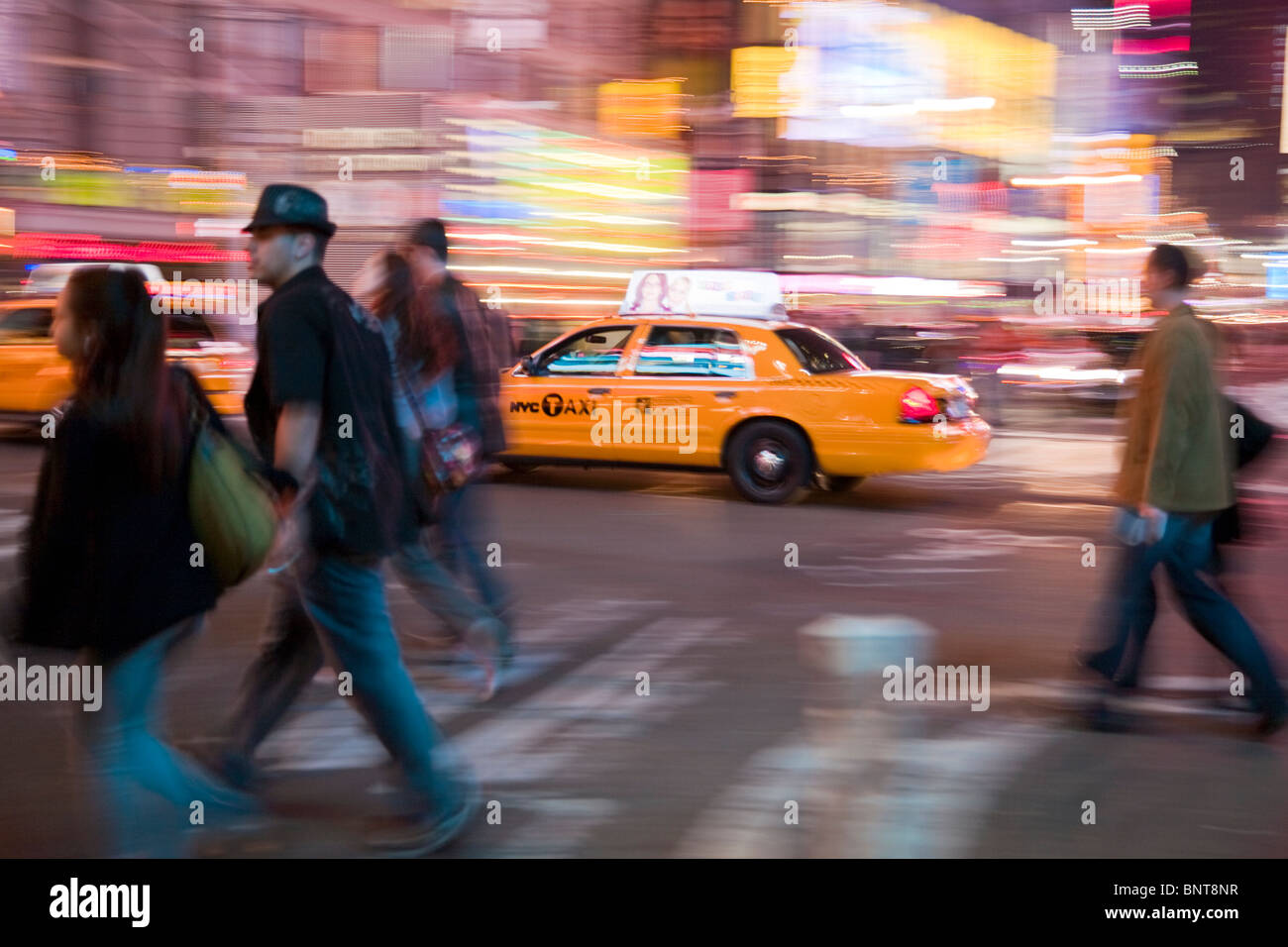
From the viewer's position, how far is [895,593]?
26.1ft

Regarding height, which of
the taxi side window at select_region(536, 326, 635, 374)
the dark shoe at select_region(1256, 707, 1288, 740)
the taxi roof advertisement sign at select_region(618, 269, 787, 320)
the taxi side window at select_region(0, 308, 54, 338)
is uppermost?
the taxi roof advertisement sign at select_region(618, 269, 787, 320)

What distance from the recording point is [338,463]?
3762 mm

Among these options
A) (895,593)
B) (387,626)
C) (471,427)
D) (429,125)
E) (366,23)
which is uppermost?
(366,23)

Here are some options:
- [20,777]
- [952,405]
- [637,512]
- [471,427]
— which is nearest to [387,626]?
[20,777]

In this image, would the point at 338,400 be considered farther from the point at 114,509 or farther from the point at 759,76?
the point at 759,76

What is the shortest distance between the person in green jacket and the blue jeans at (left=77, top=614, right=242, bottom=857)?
3.35m

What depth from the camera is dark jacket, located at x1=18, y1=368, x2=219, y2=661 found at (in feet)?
10.5

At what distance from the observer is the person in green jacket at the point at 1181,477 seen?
16.4ft

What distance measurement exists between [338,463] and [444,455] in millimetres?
2036

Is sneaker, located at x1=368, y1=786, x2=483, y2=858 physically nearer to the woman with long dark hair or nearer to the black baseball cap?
the woman with long dark hair

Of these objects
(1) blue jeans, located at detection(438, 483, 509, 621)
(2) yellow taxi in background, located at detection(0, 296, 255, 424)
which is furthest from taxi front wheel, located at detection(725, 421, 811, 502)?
(1) blue jeans, located at detection(438, 483, 509, 621)

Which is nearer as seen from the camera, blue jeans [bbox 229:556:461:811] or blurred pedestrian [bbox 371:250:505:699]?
blue jeans [bbox 229:556:461:811]

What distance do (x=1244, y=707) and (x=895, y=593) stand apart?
259cm
